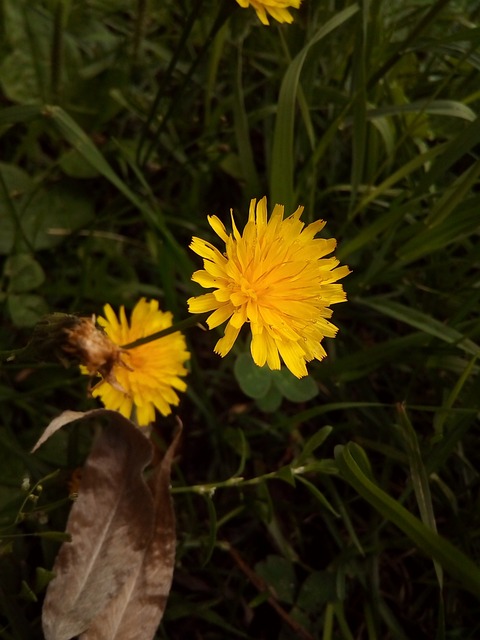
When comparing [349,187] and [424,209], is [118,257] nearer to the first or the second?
[349,187]

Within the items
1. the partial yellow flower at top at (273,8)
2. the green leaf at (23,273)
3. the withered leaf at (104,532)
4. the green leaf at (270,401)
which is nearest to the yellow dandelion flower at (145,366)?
the withered leaf at (104,532)

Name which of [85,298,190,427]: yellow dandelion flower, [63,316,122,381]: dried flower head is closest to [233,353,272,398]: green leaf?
[85,298,190,427]: yellow dandelion flower

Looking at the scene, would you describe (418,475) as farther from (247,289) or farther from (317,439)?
(247,289)

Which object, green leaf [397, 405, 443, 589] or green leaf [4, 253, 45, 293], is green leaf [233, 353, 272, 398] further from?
green leaf [4, 253, 45, 293]

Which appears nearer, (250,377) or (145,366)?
(145,366)

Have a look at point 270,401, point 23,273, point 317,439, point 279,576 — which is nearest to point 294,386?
point 270,401

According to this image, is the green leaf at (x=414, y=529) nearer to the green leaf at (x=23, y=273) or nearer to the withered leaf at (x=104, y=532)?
the withered leaf at (x=104, y=532)
